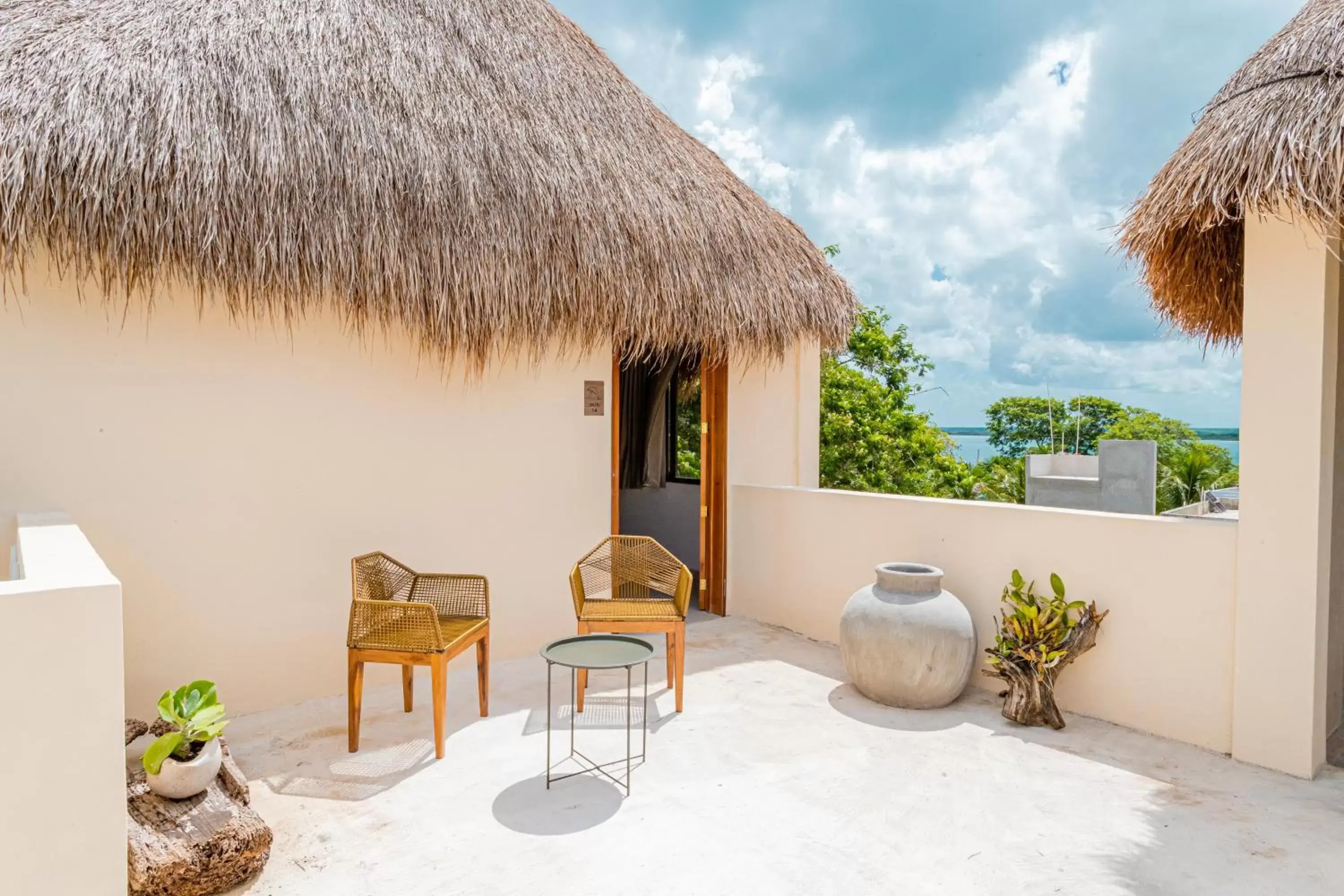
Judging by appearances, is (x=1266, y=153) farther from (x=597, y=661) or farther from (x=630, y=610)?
(x=630, y=610)

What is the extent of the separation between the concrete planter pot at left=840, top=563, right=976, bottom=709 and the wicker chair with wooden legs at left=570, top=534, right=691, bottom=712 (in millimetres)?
912

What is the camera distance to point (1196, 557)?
3.12m

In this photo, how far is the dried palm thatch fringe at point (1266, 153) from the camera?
2.57 m

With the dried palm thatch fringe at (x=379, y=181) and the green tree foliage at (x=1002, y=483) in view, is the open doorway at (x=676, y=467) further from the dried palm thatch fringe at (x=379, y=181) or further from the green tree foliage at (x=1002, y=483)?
the green tree foliage at (x=1002, y=483)

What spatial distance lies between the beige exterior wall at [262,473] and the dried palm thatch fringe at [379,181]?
227mm

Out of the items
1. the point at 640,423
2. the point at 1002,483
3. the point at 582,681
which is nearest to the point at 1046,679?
the point at 582,681

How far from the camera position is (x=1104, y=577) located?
3400mm

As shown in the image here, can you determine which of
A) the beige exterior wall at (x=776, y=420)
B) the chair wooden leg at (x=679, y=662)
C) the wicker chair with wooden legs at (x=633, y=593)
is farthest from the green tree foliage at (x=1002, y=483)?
the chair wooden leg at (x=679, y=662)

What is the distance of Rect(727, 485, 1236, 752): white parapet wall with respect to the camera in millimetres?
3092

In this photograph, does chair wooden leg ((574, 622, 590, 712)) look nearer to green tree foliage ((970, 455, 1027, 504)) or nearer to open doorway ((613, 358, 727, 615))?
open doorway ((613, 358, 727, 615))

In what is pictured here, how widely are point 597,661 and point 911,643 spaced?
5.38ft

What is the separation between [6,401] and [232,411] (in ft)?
2.64

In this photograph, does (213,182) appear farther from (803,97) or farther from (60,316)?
(803,97)

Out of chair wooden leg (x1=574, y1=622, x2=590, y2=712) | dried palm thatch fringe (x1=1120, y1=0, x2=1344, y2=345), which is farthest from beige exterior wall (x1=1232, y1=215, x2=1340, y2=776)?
chair wooden leg (x1=574, y1=622, x2=590, y2=712)
